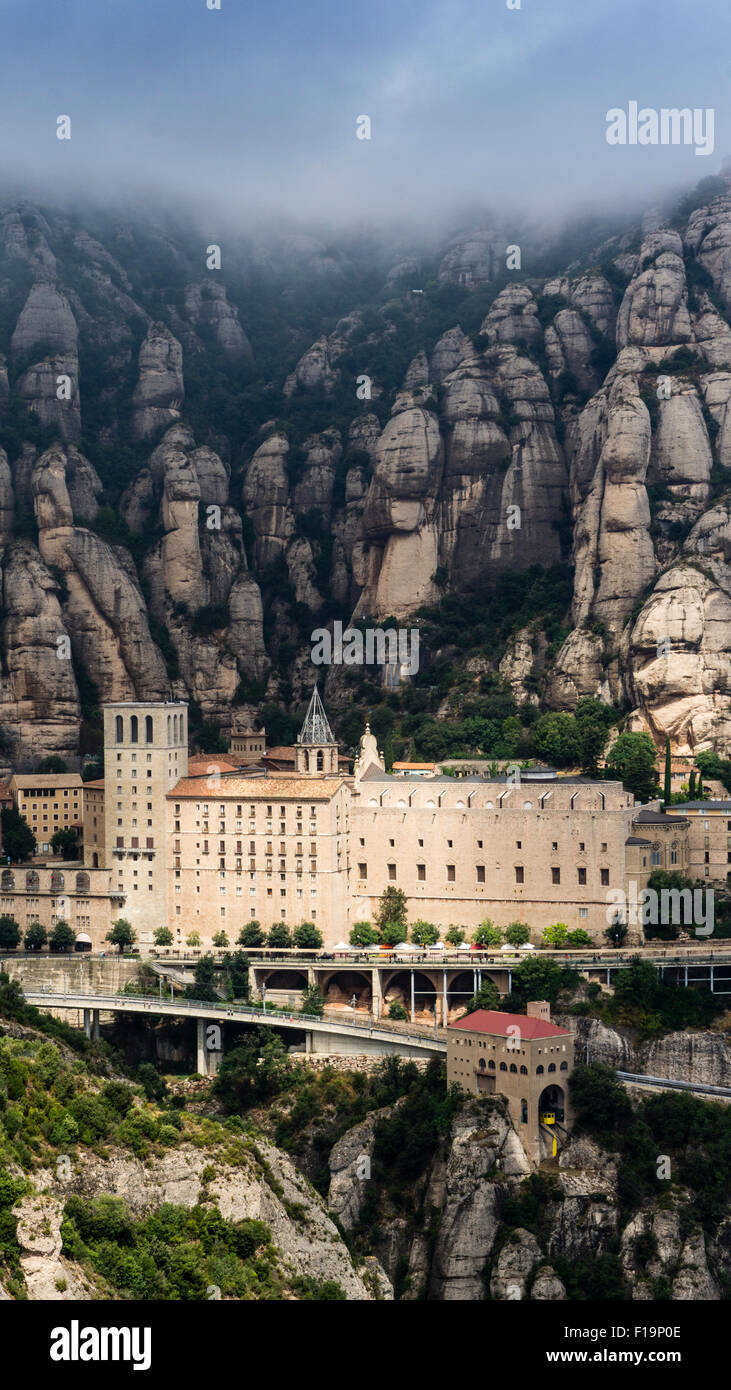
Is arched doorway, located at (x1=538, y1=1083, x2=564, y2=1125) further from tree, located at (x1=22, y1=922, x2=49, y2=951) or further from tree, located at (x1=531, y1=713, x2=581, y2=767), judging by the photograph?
tree, located at (x1=531, y1=713, x2=581, y2=767)

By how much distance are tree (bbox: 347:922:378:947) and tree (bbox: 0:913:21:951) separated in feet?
61.5

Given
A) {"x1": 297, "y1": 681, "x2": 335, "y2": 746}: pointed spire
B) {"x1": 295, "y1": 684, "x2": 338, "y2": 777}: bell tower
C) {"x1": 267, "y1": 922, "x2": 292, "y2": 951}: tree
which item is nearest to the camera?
{"x1": 267, "y1": 922, "x2": 292, "y2": 951}: tree

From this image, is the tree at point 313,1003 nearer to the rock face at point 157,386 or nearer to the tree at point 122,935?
the tree at point 122,935

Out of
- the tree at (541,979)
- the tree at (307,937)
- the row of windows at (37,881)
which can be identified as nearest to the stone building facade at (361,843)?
the row of windows at (37,881)

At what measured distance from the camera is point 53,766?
128m

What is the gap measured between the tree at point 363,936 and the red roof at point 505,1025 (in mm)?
13499

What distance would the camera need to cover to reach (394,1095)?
87.1 meters

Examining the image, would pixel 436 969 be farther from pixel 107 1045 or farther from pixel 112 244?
pixel 112 244

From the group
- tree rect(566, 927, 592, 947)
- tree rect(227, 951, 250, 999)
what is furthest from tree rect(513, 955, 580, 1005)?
tree rect(227, 951, 250, 999)

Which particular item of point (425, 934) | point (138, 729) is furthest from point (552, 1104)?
point (138, 729)

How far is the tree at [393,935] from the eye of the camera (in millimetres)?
99250

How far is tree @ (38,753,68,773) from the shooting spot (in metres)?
127

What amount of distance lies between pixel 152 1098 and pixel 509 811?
1024 inches
